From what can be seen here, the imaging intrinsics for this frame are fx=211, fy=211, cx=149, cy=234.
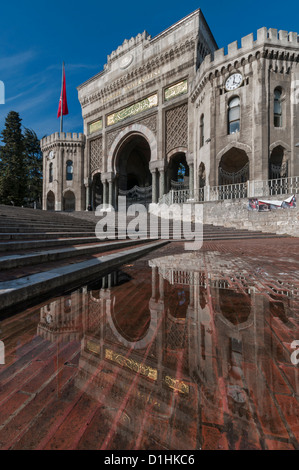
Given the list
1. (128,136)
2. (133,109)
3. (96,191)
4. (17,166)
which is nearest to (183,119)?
(133,109)

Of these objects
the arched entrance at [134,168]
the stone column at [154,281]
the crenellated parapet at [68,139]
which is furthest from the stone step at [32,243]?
the crenellated parapet at [68,139]

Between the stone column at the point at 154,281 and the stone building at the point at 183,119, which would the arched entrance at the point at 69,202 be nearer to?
the stone building at the point at 183,119

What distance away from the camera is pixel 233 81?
13172mm

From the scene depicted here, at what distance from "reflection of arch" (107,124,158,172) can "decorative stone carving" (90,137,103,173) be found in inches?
72.4

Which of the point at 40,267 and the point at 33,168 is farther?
the point at 33,168

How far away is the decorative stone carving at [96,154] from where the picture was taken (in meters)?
22.3

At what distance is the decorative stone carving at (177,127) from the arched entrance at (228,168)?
136 inches

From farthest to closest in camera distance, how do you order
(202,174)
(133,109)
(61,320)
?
1. (133,109)
2. (202,174)
3. (61,320)

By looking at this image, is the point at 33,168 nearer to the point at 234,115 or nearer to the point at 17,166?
the point at 17,166

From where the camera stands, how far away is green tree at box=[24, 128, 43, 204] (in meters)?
32.3

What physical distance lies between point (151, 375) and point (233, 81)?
16699mm

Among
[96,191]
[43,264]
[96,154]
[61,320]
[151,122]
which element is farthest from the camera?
[96,191]

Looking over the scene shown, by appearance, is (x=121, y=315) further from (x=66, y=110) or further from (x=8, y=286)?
(x=66, y=110)
